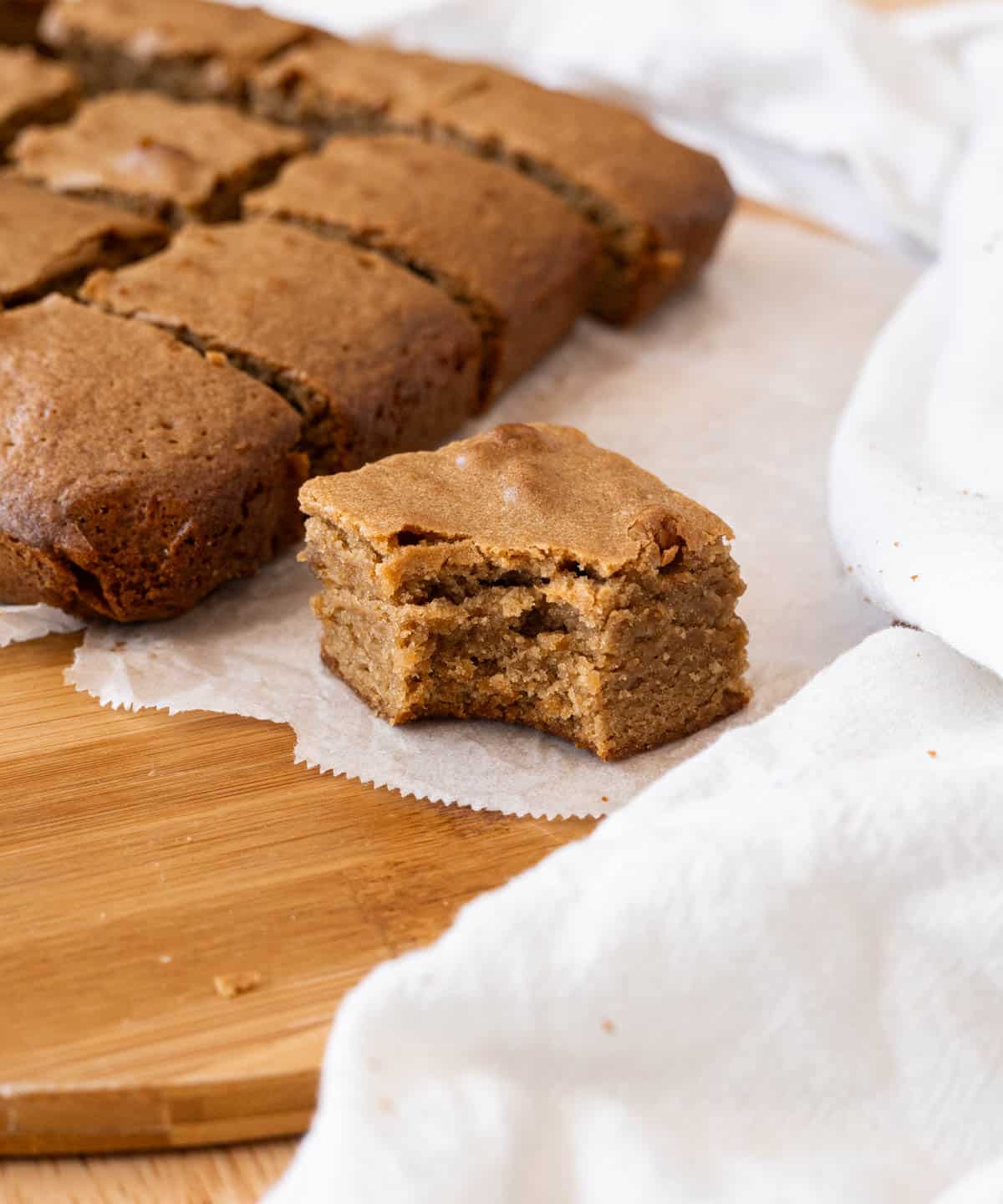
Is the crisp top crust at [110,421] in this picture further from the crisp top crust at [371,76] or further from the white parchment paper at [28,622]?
the crisp top crust at [371,76]

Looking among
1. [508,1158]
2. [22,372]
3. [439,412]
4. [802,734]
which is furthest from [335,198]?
[508,1158]

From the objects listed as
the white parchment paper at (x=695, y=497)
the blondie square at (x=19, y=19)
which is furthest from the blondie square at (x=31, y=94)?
the white parchment paper at (x=695, y=497)

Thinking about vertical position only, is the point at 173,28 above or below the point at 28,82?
above

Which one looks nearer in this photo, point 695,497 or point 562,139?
point 695,497

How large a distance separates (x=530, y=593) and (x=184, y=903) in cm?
79

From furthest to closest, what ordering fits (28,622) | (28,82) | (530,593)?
(28,82) < (28,622) < (530,593)

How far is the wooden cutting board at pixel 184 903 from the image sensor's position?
2.12 m

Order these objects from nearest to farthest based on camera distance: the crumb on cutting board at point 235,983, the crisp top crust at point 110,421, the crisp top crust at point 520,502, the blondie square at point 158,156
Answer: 1. the crumb on cutting board at point 235,983
2. the crisp top crust at point 520,502
3. the crisp top crust at point 110,421
4. the blondie square at point 158,156

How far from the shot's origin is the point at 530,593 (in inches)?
106

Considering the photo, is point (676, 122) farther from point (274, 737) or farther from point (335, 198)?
point (274, 737)

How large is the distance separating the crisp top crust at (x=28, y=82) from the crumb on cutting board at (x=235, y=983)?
2960mm

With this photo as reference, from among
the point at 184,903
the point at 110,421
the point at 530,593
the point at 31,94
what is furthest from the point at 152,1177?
the point at 31,94

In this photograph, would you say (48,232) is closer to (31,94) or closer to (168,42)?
(31,94)

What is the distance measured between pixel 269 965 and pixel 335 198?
2218 mm
